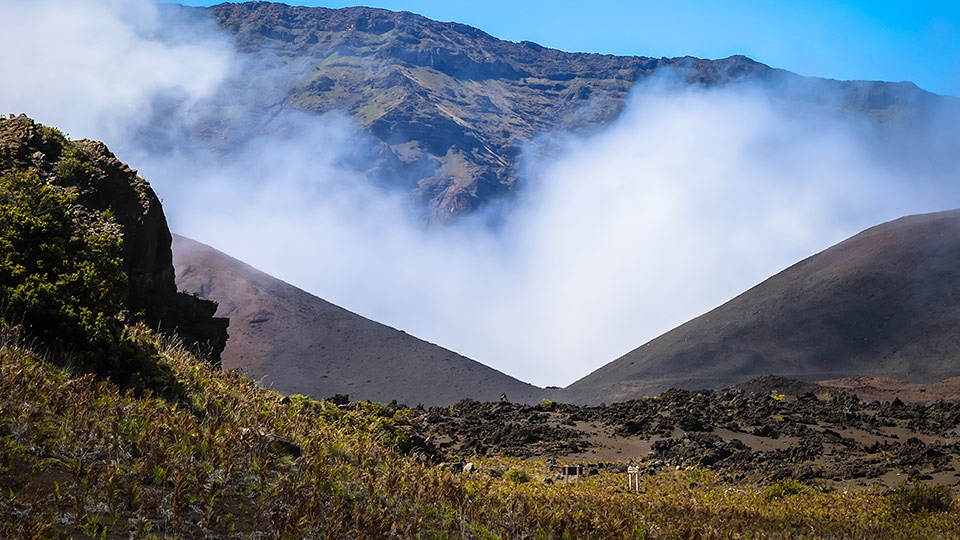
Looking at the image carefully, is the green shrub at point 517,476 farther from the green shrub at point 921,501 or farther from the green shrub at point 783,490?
the green shrub at point 921,501

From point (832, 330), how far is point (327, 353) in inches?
1616

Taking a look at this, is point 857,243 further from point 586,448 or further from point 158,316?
point 158,316

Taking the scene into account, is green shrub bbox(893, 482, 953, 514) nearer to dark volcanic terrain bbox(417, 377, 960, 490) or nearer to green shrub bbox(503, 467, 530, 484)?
dark volcanic terrain bbox(417, 377, 960, 490)

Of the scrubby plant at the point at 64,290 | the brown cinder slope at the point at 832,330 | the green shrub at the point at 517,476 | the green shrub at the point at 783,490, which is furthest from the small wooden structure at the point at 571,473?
the brown cinder slope at the point at 832,330

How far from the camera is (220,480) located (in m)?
8.46

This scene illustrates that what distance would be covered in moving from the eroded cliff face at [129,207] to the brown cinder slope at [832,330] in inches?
2134

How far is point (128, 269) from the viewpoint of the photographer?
49.8 feet

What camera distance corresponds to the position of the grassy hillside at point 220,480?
741cm

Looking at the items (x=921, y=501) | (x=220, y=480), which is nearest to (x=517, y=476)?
(x=921, y=501)

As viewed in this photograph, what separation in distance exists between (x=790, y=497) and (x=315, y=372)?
52321 millimetres

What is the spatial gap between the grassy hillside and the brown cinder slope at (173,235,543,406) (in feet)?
169

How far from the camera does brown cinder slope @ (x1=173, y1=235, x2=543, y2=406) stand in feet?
218

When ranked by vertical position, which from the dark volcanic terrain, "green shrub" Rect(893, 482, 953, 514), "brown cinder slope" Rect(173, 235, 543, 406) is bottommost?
"green shrub" Rect(893, 482, 953, 514)

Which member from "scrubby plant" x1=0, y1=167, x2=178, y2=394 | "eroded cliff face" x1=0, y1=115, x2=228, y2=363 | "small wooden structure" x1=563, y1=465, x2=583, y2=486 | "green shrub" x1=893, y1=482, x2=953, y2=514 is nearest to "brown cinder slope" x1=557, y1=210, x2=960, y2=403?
"small wooden structure" x1=563, y1=465, x2=583, y2=486
